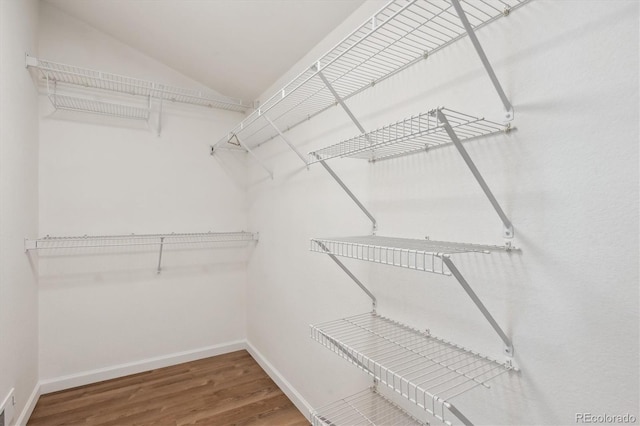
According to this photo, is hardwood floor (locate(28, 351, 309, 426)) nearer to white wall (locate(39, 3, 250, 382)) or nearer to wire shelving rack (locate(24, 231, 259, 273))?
white wall (locate(39, 3, 250, 382))

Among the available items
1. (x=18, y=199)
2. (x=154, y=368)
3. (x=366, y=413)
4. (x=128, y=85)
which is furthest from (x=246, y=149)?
(x=366, y=413)

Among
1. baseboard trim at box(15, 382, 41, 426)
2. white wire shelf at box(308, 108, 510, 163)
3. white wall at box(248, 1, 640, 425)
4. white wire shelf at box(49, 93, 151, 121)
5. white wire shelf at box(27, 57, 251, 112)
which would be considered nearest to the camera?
white wall at box(248, 1, 640, 425)

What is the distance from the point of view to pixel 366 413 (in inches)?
54.2

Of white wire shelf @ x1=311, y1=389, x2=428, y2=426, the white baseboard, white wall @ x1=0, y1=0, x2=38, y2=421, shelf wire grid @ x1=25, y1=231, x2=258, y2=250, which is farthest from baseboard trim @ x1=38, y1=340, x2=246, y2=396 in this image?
white wire shelf @ x1=311, y1=389, x2=428, y2=426

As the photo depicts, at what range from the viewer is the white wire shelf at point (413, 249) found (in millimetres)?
838

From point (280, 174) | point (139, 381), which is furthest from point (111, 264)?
point (280, 174)

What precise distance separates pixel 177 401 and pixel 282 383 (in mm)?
710

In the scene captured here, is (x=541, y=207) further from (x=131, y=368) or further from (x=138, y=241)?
(x=131, y=368)

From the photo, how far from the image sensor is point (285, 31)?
1.81m

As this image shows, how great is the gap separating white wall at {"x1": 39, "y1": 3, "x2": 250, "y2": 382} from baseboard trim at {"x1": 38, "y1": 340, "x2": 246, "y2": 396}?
0.03 metres

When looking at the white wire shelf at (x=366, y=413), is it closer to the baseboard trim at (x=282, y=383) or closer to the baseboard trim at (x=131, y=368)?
the baseboard trim at (x=282, y=383)

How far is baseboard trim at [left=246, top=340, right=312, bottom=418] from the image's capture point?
6.63 ft

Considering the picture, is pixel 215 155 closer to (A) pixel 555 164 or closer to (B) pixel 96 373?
(B) pixel 96 373

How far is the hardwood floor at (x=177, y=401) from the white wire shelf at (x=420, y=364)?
108 cm
